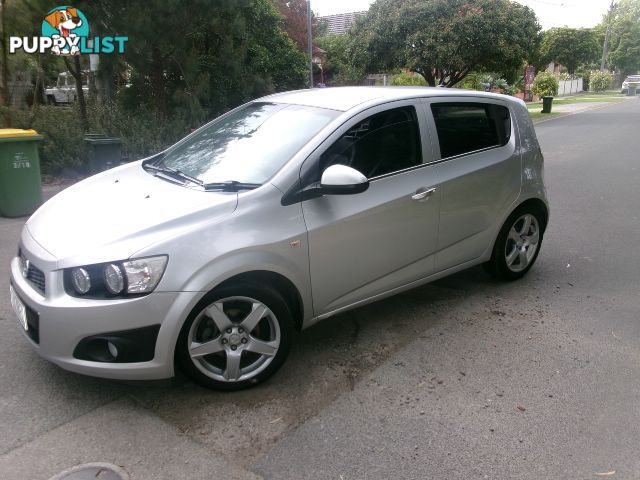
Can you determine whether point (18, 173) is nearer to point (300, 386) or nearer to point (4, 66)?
point (4, 66)

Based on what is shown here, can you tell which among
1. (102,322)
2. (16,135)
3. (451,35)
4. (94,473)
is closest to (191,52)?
(16,135)

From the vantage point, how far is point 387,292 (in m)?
3.95

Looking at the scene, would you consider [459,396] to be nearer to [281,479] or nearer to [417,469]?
[417,469]

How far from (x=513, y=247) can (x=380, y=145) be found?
1900 mm

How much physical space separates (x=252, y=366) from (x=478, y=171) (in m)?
2.37

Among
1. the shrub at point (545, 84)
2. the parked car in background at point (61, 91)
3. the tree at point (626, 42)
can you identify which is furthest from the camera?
the tree at point (626, 42)

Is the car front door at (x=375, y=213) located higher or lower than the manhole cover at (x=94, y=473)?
higher

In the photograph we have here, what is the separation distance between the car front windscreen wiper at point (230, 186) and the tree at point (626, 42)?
85.6 meters

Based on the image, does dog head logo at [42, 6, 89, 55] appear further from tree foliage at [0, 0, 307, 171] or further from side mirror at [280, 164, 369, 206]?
side mirror at [280, 164, 369, 206]

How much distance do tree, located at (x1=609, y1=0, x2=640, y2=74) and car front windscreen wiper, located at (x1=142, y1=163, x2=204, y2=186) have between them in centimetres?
8533

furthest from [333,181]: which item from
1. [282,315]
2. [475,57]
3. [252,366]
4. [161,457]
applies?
[475,57]

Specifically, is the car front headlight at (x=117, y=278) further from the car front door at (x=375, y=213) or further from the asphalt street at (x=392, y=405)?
the car front door at (x=375, y=213)

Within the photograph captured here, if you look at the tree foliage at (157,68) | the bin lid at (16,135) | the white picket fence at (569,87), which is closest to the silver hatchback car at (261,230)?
the bin lid at (16,135)

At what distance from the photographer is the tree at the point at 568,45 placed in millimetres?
56469
